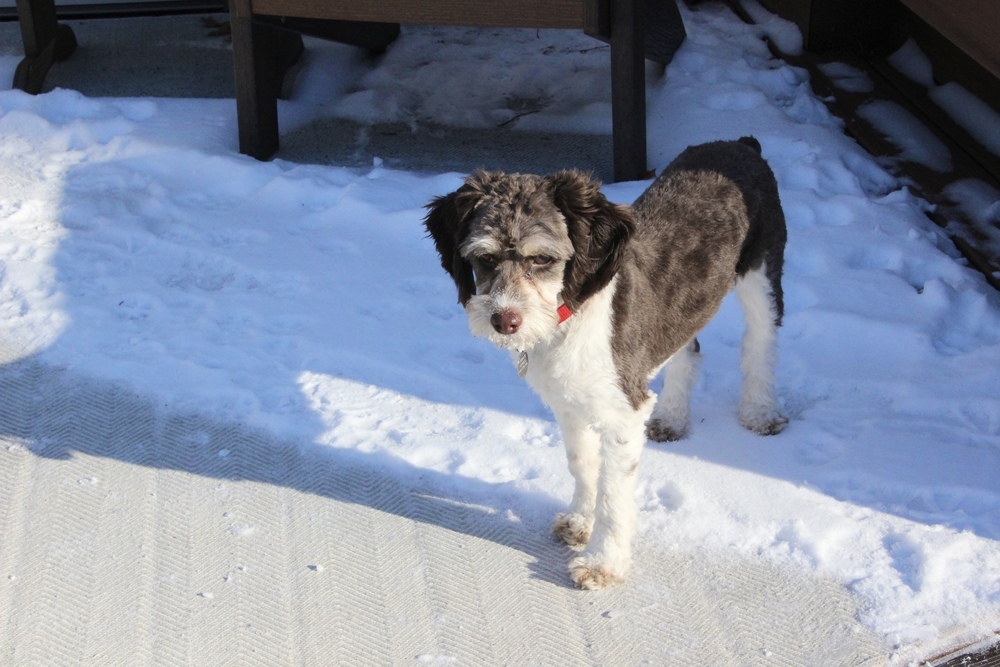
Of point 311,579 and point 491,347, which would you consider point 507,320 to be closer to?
point 311,579

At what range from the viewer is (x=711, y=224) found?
3754 mm

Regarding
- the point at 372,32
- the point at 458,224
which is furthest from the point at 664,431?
the point at 372,32

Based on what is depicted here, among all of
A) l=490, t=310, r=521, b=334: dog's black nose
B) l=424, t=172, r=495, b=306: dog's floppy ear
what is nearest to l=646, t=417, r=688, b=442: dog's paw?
l=424, t=172, r=495, b=306: dog's floppy ear

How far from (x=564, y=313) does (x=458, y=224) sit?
444mm

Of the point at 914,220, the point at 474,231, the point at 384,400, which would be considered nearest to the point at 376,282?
the point at 384,400

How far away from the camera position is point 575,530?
145 inches

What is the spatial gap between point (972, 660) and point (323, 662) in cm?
206

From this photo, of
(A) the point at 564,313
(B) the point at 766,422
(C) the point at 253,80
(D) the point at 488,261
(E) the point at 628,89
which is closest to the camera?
(D) the point at 488,261

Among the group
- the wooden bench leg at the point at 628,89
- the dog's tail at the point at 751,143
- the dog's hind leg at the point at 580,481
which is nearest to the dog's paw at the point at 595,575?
the dog's hind leg at the point at 580,481

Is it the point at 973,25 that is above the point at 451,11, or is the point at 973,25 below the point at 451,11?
above

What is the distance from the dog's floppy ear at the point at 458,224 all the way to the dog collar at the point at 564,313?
0.96 ft

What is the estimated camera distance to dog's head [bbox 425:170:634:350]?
9.91 feet

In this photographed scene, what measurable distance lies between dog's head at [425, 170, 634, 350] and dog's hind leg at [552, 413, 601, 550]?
54 centimetres

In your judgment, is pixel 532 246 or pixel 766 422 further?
pixel 766 422
